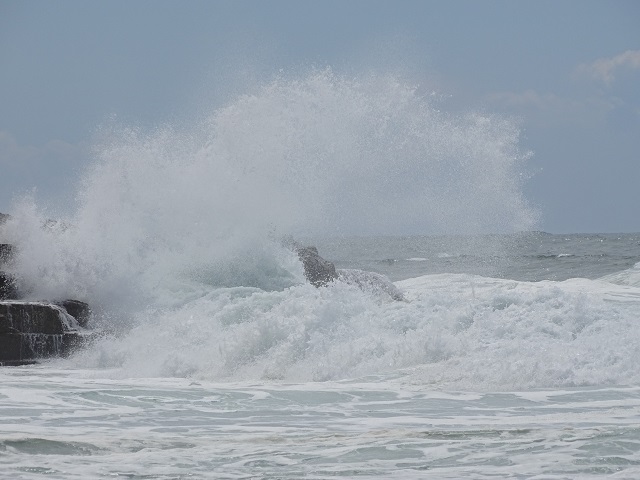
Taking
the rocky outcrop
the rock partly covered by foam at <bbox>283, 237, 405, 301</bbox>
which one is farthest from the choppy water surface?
the rock partly covered by foam at <bbox>283, 237, 405, 301</bbox>

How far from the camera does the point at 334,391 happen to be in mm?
9383

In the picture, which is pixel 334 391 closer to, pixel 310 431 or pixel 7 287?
pixel 310 431

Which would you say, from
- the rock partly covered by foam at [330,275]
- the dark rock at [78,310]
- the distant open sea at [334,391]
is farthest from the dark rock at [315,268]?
the dark rock at [78,310]

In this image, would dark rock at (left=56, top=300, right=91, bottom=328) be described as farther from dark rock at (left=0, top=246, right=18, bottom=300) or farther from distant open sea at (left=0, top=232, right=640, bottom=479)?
dark rock at (left=0, top=246, right=18, bottom=300)

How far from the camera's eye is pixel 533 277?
3228cm

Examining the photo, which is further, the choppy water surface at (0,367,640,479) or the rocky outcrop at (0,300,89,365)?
the rocky outcrop at (0,300,89,365)

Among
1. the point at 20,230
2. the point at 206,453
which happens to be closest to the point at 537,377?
the point at 206,453

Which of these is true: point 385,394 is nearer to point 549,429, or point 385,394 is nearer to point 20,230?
point 549,429

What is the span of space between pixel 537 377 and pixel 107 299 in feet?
23.2

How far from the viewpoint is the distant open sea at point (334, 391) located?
243 inches

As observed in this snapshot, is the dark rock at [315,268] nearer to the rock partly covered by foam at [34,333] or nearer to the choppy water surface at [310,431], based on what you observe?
the rock partly covered by foam at [34,333]

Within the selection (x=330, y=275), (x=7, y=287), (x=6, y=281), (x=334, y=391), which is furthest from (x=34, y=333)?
(x=330, y=275)

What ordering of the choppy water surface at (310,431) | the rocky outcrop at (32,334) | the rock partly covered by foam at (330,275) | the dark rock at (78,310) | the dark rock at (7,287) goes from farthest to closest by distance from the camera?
the rock partly covered by foam at (330,275), the dark rock at (7,287), the dark rock at (78,310), the rocky outcrop at (32,334), the choppy water surface at (310,431)

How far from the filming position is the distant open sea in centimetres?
617
